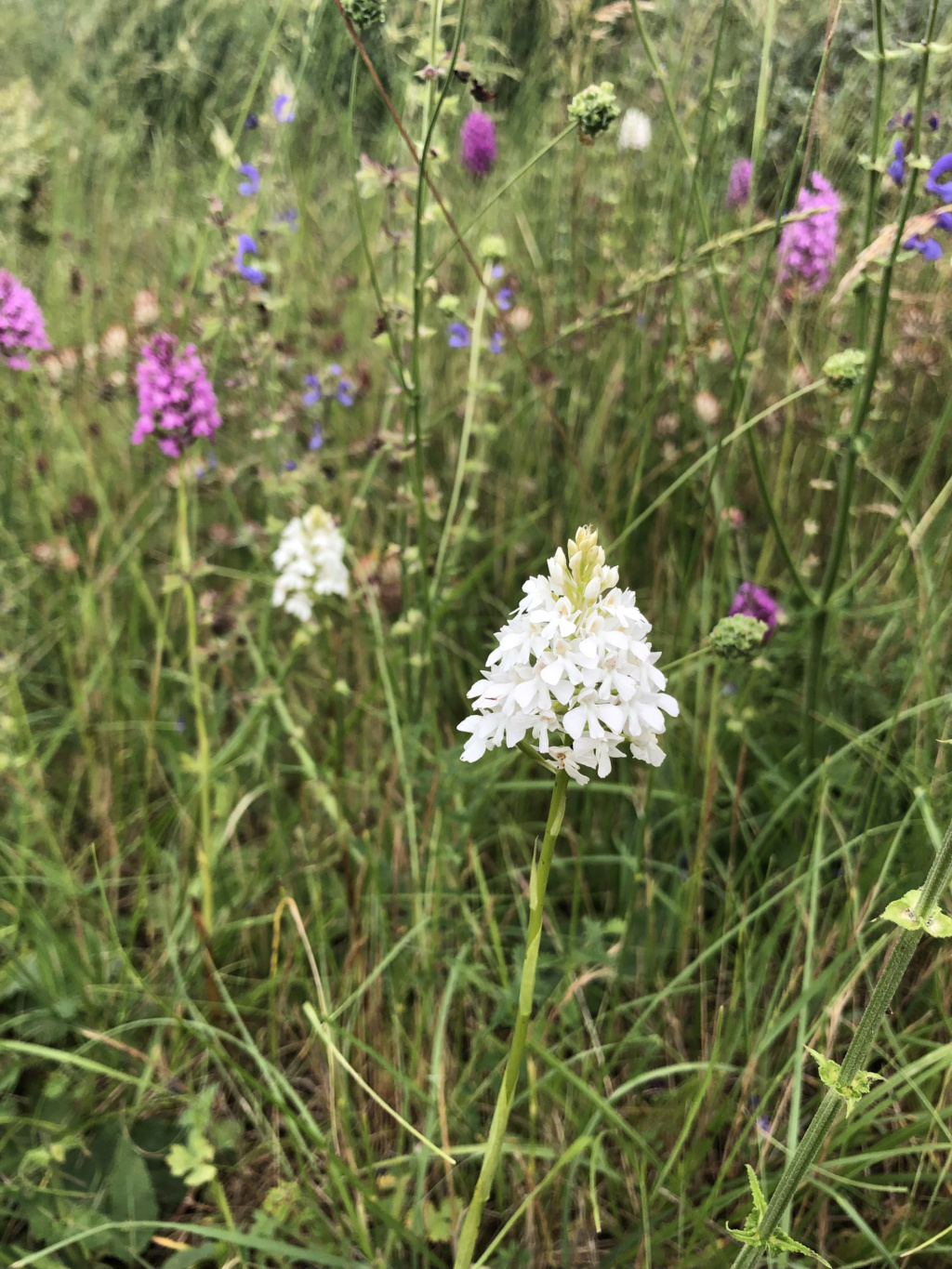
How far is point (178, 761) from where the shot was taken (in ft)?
6.97

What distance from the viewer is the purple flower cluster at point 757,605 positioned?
172 centimetres

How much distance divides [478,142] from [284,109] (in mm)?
1147

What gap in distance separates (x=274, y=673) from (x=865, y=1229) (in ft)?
5.25

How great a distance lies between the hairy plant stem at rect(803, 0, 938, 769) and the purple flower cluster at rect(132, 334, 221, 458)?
1.31 m

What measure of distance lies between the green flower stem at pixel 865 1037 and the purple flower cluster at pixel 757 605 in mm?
909

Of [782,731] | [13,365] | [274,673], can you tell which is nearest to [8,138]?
[13,365]

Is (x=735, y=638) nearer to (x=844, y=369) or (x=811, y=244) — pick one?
(x=844, y=369)

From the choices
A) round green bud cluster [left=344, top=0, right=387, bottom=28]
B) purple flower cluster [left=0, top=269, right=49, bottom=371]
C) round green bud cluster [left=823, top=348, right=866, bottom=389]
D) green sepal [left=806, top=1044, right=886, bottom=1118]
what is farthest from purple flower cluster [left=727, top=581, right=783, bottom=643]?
purple flower cluster [left=0, top=269, right=49, bottom=371]

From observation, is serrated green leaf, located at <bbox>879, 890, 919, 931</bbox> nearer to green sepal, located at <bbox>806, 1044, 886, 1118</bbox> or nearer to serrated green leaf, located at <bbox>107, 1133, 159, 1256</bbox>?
green sepal, located at <bbox>806, 1044, 886, 1118</bbox>

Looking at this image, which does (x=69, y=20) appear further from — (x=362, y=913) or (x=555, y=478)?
(x=362, y=913)

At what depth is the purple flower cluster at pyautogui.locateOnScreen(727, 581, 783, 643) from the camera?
172 cm

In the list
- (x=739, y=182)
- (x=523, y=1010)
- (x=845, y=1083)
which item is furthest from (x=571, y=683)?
(x=739, y=182)

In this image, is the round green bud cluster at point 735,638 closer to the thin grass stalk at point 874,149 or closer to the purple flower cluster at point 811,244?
the thin grass stalk at point 874,149

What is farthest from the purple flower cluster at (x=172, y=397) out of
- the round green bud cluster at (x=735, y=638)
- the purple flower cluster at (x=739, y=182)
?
the purple flower cluster at (x=739, y=182)
